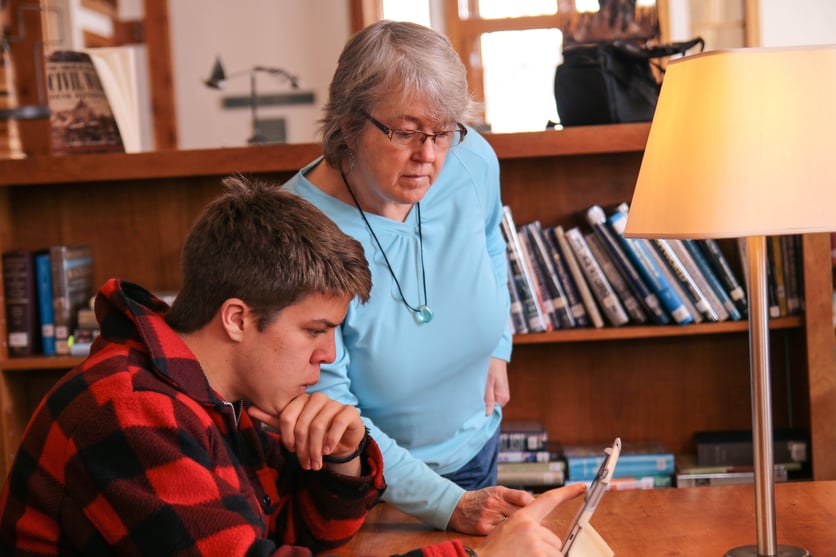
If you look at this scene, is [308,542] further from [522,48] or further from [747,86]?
[522,48]

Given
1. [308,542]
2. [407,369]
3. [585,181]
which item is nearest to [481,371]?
[407,369]

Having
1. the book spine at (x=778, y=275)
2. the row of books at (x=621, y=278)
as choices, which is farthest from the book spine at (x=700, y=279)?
the book spine at (x=778, y=275)

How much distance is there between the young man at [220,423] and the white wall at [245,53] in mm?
4589

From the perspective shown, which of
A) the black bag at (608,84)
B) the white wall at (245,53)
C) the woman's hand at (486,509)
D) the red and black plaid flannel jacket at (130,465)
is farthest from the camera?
the white wall at (245,53)

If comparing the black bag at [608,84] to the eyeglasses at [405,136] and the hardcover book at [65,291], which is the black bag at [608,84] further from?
the hardcover book at [65,291]

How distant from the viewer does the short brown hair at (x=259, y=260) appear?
1134 millimetres

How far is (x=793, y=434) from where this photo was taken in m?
2.23

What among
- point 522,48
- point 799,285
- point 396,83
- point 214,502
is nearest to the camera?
point 214,502

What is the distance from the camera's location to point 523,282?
7.21ft

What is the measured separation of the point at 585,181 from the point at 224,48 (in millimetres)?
4098

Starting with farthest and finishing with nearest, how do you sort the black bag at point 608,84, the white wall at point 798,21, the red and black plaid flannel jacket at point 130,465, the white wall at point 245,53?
the white wall at point 245,53 → the white wall at point 798,21 → the black bag at point 608,84 → the red and black plaid flannel jacket at point 130,465

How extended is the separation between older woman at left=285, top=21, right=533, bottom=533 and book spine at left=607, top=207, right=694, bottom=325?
0.57 metres

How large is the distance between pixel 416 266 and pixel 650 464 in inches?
38.6

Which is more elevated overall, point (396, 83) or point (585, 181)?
point (396, 83)
